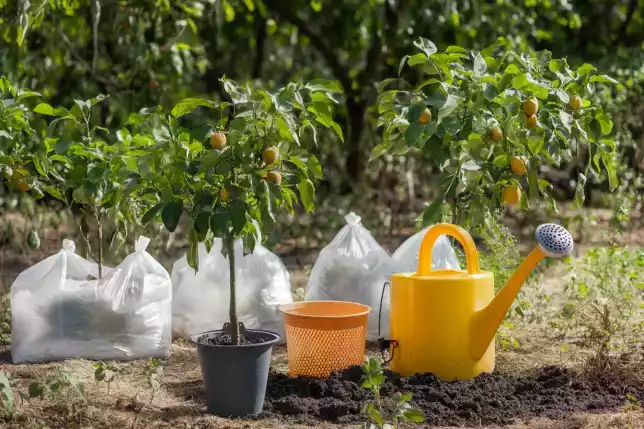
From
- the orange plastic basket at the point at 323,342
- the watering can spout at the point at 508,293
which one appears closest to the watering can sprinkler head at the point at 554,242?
the watering can spout at the point at 508,293

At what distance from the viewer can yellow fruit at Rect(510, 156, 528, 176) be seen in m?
2.99

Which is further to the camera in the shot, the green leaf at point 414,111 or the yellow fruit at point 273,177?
the green leaf at point 414,111

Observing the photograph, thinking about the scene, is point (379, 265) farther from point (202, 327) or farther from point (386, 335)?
point (202, 327)

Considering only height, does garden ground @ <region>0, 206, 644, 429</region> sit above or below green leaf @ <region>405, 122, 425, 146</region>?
below

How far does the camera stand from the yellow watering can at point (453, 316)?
2.77 metres

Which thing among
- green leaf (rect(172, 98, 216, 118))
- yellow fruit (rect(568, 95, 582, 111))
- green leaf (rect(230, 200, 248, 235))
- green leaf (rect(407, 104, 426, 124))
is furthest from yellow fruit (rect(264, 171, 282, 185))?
yellow fruit (rect(568, 95, 582, 111))

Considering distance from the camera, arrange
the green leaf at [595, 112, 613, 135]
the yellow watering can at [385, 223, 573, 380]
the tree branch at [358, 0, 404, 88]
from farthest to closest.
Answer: the tree branch at [358, 0, 404, 88]
the green leaf at [595, 112, 613, 135]
the yellow watering can at [385, 223, 573, 380]

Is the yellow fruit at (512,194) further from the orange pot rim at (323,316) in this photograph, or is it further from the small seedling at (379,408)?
the small seedling at (379,408)

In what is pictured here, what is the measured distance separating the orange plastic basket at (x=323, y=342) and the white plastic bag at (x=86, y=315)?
23.9 inches

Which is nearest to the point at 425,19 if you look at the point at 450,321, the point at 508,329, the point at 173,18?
the point at 173,18

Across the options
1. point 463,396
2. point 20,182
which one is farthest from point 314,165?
point 20,182

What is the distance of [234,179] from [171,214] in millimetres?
198

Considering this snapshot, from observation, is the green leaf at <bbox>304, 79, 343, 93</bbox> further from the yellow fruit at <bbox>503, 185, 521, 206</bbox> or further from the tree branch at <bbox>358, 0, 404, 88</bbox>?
the tree branch at <bbox>358, 0, 404, 88</bbox>

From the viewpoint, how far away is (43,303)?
3152 mm
